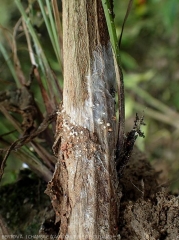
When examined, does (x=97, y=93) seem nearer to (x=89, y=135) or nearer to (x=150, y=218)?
(x=89, y=135)

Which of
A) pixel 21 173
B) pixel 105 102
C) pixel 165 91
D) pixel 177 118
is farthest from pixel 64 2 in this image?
pixel 165 91

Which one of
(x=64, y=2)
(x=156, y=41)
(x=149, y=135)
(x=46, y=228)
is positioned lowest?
(x=46, y=228)

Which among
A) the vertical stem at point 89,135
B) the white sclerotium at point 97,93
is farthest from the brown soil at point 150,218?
the white sclerotium at point 97,93

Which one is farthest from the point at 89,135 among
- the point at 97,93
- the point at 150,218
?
the point at 150,218

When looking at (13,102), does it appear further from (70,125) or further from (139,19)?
(139,19)

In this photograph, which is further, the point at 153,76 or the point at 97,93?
the point at 153,76

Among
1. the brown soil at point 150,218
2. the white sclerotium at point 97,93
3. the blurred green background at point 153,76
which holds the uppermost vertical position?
the blurred green background at point 153,76

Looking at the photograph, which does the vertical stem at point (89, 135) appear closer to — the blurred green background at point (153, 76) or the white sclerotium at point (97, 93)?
the white sclerotium at point (97, 93)

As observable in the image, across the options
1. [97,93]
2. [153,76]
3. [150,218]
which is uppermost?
[153,76]
